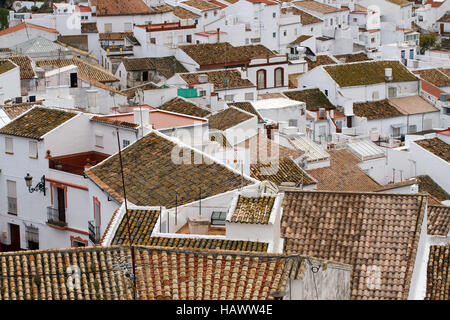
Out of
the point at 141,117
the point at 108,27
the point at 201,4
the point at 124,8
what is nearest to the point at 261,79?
the point at 108,27

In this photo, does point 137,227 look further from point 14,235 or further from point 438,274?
point 14,235

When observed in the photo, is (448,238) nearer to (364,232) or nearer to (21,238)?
(364,232)

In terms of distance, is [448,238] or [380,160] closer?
[448,238]

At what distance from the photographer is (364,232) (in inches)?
702

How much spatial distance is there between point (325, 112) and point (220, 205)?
→ 87.4ft

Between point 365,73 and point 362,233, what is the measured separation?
33.3 meters

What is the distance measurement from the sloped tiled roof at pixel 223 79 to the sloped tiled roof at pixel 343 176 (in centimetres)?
1329

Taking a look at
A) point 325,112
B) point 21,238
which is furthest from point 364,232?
→ point 325,112

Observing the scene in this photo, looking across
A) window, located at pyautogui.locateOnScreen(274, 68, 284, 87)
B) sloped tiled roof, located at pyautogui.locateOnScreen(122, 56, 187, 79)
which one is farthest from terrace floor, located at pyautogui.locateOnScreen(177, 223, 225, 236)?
window, located at pyautogui.locateOnScreen(274, 68, 284, 87)

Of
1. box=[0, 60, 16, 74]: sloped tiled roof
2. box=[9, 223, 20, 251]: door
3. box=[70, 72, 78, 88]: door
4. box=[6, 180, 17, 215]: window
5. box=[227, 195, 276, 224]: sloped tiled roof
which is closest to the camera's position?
box=[227, 195, 276, 224]: sloped tiled roof

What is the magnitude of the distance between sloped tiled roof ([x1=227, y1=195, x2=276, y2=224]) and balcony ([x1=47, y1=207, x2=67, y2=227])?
9.15 meters

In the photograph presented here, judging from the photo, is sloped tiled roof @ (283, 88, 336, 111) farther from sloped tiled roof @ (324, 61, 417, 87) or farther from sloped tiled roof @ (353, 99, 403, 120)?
sloped tiled roof @ (353, 99, 403, 120)

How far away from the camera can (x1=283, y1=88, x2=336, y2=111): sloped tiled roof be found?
47.4 metres

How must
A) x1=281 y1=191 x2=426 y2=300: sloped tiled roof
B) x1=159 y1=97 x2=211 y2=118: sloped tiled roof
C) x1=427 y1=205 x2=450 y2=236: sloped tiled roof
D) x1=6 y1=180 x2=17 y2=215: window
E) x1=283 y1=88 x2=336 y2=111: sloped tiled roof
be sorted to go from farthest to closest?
x1=283 y1=88 x2=336 y2=111: sloped tiled roof < x1=159 y1=97 x2=211 y2=118: sloped tiled roof < x1=6 y1=180 x2=17 y2=215: window < x1=427 y1=205 x2=450 y2=236: sloped tiled roof < x1=281 y1=191 x2=426 y2=300: sloped tiled roof
